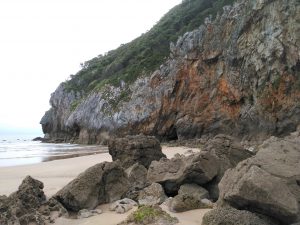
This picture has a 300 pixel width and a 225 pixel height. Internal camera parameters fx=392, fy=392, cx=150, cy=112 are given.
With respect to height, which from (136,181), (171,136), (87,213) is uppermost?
(171,136)

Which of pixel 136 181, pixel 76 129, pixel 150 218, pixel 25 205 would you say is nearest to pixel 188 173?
pixel 136 181

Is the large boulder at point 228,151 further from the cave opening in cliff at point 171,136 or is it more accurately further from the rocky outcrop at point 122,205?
the cave opening in cliff at point 171,136

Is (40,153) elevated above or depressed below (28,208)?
above

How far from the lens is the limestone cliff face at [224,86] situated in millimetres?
30078

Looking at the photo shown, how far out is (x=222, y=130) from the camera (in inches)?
1409

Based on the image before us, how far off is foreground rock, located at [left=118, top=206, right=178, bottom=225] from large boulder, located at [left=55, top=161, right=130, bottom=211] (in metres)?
1.76

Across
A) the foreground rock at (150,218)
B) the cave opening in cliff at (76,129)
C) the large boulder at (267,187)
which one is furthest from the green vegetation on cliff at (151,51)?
the large boulder at (267,187)

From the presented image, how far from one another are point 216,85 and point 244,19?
6.53m

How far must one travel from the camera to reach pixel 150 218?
7.41m

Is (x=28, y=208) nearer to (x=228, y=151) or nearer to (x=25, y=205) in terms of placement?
(x=25, y=205)

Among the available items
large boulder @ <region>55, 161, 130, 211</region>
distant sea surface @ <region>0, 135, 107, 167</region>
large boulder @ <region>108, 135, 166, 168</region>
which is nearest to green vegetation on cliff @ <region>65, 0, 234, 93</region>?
distant sea surface @ <region>0, 135, 107, 167</region>

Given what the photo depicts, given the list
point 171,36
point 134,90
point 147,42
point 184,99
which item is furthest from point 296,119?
point 147,42

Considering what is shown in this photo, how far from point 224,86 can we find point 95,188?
28389 mm

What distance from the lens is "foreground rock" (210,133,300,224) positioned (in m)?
6.16
